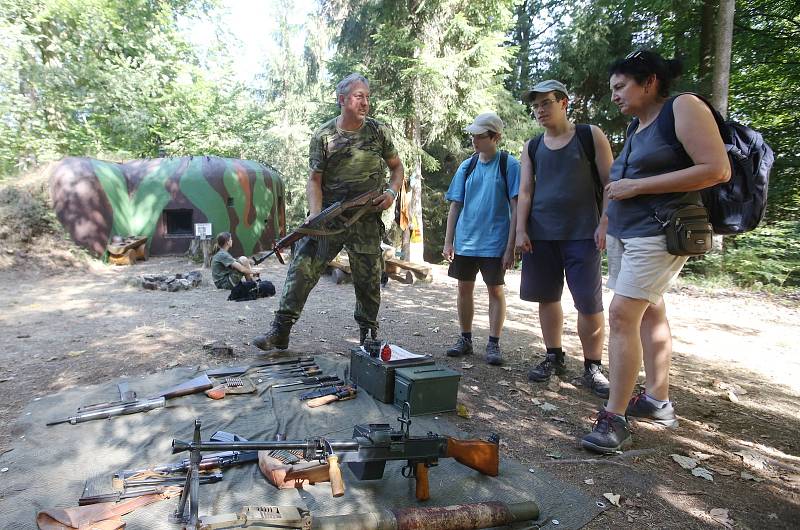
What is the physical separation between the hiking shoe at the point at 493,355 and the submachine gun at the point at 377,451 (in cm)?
204

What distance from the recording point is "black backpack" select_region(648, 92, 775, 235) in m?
2.69

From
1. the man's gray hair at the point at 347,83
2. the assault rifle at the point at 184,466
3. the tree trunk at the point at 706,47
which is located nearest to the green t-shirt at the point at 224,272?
the man's gray hair at the point at 347,83

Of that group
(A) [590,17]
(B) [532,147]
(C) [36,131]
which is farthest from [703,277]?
(C) [36,131]

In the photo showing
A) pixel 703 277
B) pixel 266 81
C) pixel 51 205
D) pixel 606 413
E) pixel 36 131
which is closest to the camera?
pixel 606 413

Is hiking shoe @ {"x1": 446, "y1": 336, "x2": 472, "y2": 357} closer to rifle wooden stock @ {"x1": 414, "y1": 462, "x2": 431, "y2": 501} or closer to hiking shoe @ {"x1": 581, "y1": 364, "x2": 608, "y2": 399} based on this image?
hiking shoe @ {"x1": 581, "y1": 364, "x2": 608, "y2": 399}

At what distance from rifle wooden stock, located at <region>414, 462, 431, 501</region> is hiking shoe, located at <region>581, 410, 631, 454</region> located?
113 cm

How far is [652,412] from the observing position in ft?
10.7

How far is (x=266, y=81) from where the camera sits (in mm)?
28297

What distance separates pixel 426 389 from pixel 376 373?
1.45 feet

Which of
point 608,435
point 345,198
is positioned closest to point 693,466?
point 608,435

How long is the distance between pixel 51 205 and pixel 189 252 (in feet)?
12.3

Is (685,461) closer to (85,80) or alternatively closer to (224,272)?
(224,272)

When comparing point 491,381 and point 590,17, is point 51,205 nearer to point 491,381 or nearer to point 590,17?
point 491,381

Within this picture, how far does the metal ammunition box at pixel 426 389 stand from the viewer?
338 cm
